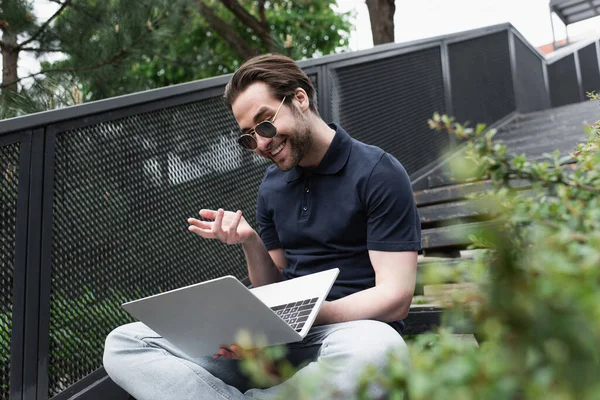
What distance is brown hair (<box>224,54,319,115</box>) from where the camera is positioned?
2250 millimetres

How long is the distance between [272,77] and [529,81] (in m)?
5.84

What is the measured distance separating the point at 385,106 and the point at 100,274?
7.90ft

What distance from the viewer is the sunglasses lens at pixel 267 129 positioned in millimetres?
2139

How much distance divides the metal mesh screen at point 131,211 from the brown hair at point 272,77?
1.78 ft

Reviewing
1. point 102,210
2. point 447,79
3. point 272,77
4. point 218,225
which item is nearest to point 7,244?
point 102,210

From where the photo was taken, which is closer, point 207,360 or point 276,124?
point 207,360

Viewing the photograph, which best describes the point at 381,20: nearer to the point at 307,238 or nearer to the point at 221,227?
the point at 307,238

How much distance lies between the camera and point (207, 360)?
6.43 feet

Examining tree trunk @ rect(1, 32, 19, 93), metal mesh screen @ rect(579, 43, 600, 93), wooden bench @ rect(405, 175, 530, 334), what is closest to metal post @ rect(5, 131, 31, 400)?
wooden bench @ rect(405, 175, 530, 334)

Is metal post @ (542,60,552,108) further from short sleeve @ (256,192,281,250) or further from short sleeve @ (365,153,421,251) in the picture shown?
short sleeve @ (365,153,421,251)

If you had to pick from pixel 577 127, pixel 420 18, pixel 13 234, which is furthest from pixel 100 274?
pixel 420 18

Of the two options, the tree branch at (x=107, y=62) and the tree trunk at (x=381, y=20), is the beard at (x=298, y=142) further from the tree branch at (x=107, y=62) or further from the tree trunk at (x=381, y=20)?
the tree trunk at (x=381, y=20)

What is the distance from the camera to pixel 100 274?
2.38m

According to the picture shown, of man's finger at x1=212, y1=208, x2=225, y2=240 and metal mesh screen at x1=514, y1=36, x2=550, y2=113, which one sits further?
metal mesh screen at x1=514, y1=36, x2=550, y2=113
